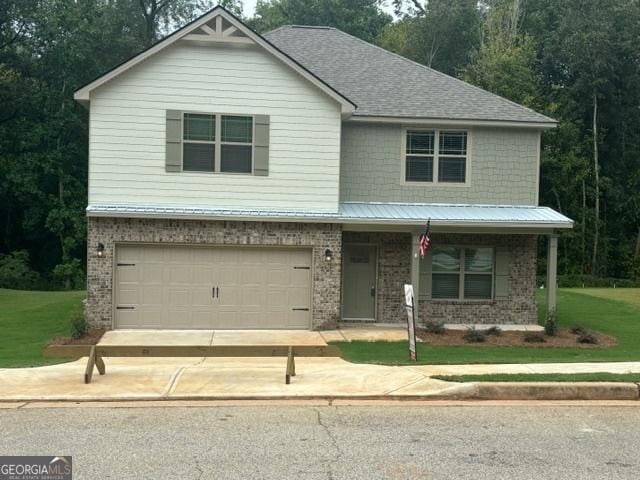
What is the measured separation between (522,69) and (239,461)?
1480 inches

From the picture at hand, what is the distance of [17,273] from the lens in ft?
115

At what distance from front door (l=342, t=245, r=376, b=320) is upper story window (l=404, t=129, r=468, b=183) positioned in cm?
246

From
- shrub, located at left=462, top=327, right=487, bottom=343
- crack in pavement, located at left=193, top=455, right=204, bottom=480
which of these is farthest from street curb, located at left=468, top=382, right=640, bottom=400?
shrub, located at left=462, top=327, right=487, bottom=343

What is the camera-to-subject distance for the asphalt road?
21.3 ft

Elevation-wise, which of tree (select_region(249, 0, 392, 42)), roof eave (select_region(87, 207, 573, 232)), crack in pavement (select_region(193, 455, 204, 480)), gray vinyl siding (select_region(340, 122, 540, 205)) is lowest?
crack in pavement (select_region(193, 455, 204, 480))

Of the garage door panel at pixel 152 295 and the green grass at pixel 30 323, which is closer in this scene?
the green grass at pixel 30 323

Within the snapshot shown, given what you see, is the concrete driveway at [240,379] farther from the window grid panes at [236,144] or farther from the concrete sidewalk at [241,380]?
the window grid panes at [236,144]

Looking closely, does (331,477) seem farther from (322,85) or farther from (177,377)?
(322,85)

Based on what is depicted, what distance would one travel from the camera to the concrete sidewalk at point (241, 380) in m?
9.59

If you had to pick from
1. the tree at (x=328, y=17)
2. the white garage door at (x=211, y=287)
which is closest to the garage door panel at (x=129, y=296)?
the white garage door at (x=211, y=287)

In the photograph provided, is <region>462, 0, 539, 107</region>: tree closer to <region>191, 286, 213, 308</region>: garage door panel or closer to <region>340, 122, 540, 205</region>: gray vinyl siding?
<region>340, 122, 540, 205</region>: gray vinyl siding

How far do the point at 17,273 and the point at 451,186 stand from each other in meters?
25.6

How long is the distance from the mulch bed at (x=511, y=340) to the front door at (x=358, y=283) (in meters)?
1.98

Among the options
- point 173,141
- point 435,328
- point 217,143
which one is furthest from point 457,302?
point 173,141
